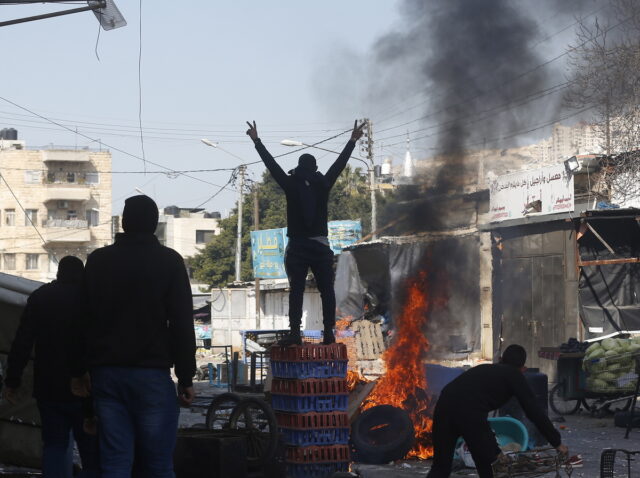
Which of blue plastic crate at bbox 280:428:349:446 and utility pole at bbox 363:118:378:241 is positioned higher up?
utility pole at bbox 363:118:378:241

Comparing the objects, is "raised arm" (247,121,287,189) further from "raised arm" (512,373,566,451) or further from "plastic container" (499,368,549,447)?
"plastic container" (499,368,549,447)

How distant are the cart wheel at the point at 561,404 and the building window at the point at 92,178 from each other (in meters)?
59.9

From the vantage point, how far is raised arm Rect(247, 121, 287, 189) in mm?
8727

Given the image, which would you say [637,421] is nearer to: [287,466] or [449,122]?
[449,122]

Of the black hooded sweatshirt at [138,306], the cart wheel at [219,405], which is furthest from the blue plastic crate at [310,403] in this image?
the black hooded sweatshirt at [138,306]

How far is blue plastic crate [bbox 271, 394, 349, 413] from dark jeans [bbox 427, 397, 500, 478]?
2.13 metres

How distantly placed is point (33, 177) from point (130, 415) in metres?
68.9

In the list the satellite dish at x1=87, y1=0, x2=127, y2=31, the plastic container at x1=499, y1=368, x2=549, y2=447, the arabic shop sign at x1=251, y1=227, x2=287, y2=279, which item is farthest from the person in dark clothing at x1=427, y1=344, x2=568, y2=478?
the arabic shop sign at x1=251, y1=227, x2=287, y2=279

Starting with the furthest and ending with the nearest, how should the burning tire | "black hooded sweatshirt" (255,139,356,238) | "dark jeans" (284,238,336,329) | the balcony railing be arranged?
the balcony railing → the burning tire → "dark jeans" (284,238,336,329) → "black hooded sweatshirt" (255,139,356,238)

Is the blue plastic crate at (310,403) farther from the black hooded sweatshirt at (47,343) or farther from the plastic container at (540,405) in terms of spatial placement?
the black hooded sweatshirt at (47,343)

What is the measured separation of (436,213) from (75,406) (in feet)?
34.1

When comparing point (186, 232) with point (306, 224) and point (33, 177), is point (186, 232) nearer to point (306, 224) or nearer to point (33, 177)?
point (33, 177)

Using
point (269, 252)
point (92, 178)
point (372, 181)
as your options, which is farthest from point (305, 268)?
point (92, 178)

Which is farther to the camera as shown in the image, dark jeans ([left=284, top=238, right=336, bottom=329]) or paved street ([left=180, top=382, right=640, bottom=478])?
paved street ([left=180, top=382, right=640, bottom=478])
